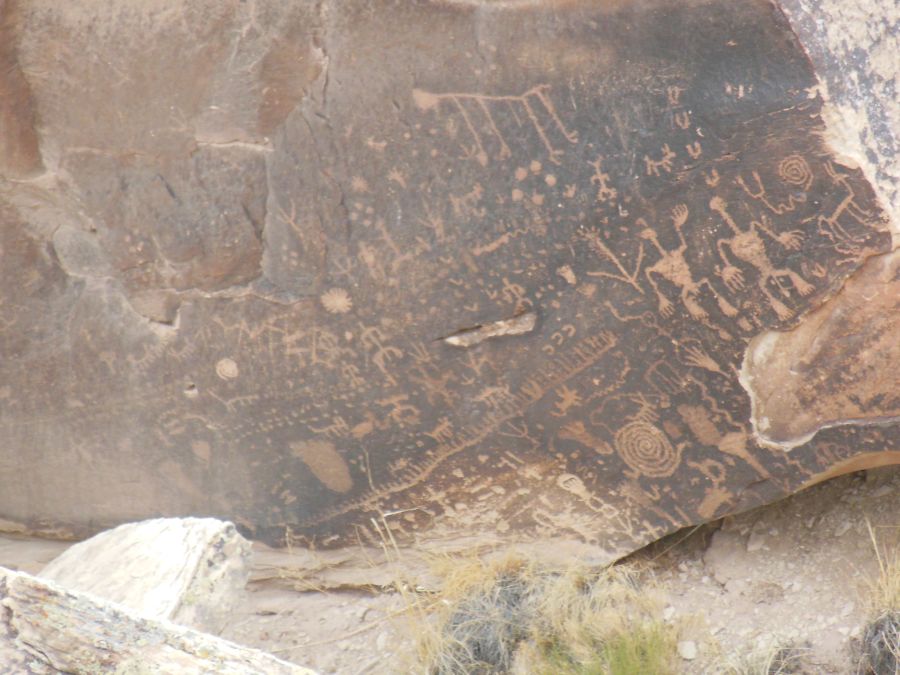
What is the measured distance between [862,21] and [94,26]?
1.88 metres

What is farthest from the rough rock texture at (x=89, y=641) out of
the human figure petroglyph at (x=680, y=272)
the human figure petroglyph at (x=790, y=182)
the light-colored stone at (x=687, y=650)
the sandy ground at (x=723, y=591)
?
the human figure petroglyph at (x=790, y=182)

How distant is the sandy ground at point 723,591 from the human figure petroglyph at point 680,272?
61 cm

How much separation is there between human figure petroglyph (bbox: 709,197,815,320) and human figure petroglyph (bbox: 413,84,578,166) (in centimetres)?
38

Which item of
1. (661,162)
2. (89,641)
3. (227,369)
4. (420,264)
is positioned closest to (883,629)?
(661,162)

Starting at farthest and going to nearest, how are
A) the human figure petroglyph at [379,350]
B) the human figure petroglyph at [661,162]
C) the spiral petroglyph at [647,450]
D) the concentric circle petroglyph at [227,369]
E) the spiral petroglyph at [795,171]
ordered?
the concentric circle petroglyph at [227,369], the human figure petroglyph at [379,350], the spiral petroglyph at [647,450], the human figure petroglyph at [661,162], the spiral petroglyph at [795,171]

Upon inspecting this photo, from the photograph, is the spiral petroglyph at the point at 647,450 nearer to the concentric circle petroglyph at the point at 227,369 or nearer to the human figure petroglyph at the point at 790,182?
the human figure petroglyph at the point at 790,182

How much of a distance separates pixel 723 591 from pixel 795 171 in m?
1.01

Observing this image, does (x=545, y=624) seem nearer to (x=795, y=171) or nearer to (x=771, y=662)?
(x=771, y=662)

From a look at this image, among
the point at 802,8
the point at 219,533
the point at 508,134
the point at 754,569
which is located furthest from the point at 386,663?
the point at 802,8

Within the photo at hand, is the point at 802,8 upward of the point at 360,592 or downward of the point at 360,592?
upward

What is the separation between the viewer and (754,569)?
2.58 metres

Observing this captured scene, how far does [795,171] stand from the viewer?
2225 millimetres

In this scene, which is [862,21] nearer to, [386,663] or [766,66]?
[766,66]

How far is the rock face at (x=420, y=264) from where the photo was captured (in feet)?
7.53
